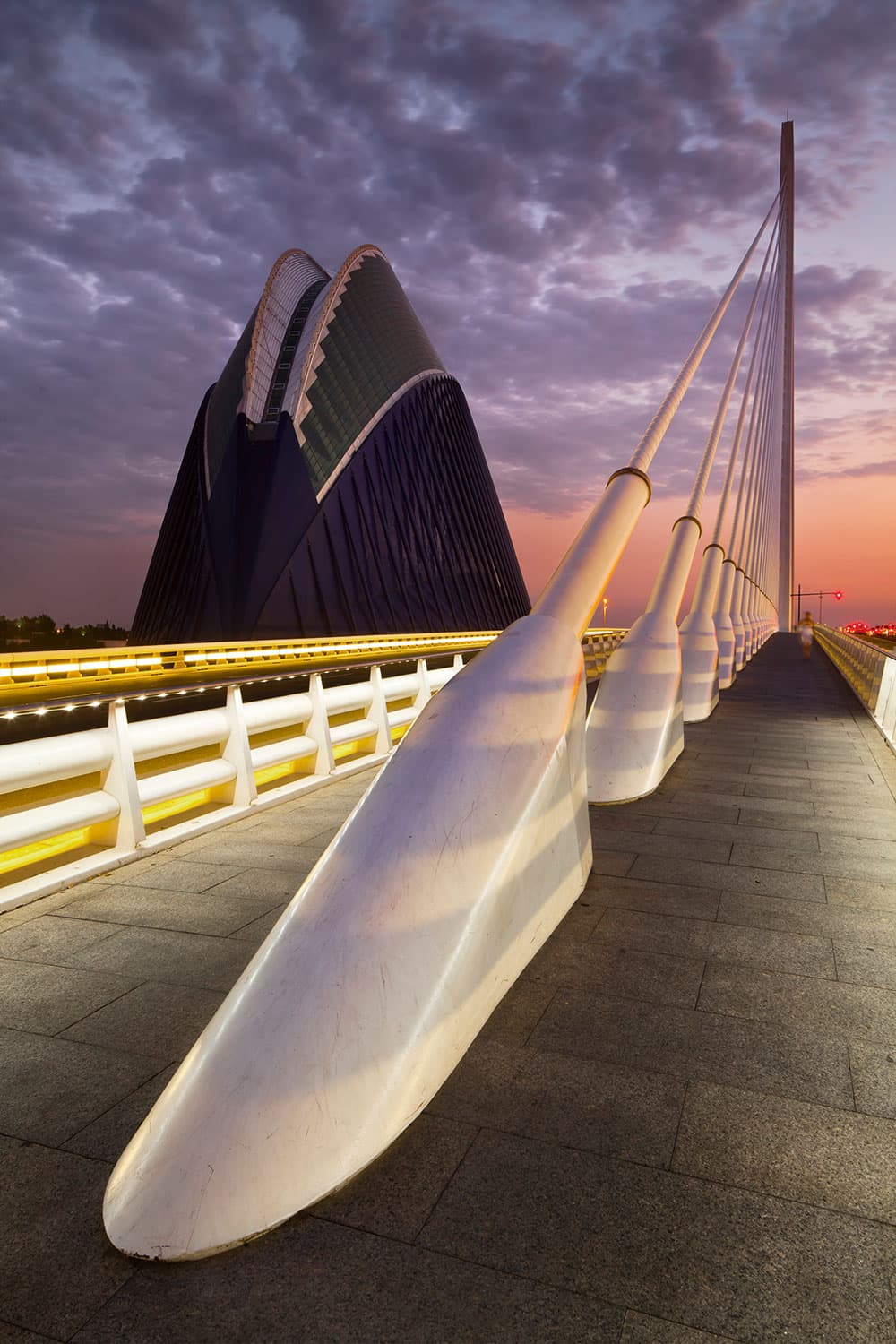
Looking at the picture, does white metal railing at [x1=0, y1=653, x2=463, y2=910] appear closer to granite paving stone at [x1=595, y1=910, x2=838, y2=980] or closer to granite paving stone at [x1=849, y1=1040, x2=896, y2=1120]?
granite paving stone at [x1=595, y1=910, x2=838, y2=980]

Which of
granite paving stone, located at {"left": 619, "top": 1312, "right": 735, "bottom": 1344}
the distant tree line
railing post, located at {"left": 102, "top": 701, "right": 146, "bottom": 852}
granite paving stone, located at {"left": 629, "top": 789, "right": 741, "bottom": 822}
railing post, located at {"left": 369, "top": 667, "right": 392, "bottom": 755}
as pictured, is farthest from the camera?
the distant tree line

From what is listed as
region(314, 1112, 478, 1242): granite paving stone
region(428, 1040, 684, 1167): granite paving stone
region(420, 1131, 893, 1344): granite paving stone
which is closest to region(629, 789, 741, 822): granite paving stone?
region(428, 1040, 684, 1167): granite paving stone

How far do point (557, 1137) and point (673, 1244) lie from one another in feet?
1.80

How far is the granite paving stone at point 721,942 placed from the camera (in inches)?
173

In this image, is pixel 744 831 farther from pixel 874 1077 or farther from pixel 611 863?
pixel 874 1077

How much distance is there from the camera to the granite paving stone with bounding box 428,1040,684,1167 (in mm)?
2869

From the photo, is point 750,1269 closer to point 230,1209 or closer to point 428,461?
point 230,1209

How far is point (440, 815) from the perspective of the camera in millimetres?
3537

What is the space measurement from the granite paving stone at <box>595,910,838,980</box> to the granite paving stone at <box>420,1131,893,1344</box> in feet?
6.24

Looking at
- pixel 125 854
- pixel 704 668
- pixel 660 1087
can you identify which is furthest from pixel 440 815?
pixel 704 668

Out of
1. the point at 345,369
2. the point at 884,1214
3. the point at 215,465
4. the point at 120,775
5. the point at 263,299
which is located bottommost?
the point at 884,1214

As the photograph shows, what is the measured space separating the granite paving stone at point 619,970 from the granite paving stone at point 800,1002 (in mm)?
103

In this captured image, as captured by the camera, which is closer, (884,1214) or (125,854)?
(884,1214)

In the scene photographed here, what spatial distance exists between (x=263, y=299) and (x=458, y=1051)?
59.2 m
